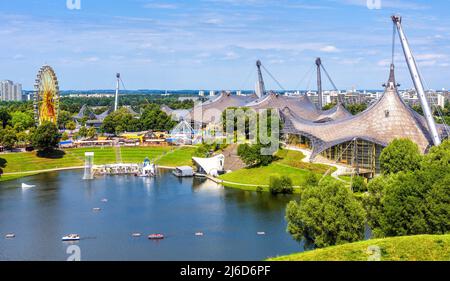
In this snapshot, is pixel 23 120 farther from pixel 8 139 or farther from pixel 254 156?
pixel 254 156

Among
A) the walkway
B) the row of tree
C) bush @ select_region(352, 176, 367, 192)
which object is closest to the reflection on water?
the row of tree

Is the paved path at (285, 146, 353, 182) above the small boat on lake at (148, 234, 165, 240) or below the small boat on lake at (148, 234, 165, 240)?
above

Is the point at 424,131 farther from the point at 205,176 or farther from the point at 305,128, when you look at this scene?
the point at 205,176

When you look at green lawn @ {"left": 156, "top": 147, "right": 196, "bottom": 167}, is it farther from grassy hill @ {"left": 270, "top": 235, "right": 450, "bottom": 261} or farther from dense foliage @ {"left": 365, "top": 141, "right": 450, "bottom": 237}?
grassy hill @ {"left": 270, "top": 235, "right": 450, "bottom": 261}

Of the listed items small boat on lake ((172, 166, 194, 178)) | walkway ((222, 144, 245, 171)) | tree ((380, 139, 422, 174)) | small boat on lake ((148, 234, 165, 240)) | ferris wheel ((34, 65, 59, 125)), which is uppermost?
ferris wheel ((34, 65, 59, 125))

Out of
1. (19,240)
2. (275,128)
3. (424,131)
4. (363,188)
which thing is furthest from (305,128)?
(19,240)

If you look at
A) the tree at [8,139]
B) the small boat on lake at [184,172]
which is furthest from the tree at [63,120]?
the small boat on lake at [184,172]

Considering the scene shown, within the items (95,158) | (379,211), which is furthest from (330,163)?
(95,158)

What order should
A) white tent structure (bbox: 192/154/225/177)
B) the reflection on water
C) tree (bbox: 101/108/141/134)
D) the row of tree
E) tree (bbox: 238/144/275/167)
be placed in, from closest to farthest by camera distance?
1. the row of tree
2. the reflection on water
3. tree (bbox: 238/144/275/167)
4. white tent structure (bbox: 192/154/225/177)
5. tree (bbox: 101/108/141/134)
